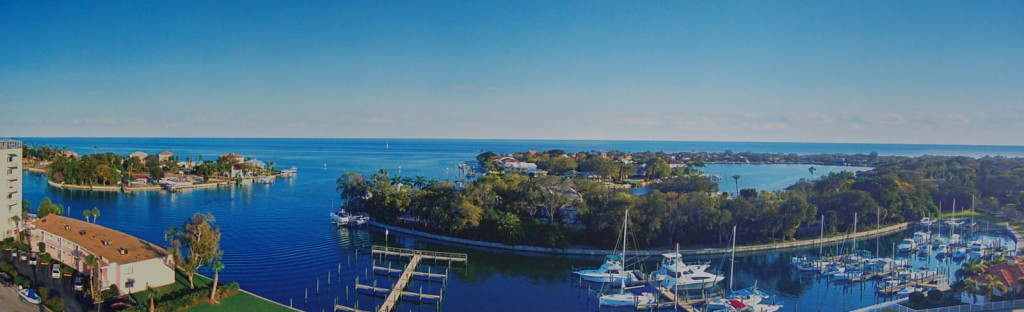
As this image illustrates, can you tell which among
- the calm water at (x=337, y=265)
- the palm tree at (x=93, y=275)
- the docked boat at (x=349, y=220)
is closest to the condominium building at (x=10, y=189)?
the calm water at (x=337, y=265)

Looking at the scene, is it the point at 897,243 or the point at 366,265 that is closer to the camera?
the point at 366,265

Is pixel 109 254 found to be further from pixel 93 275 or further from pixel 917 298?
pixel 917 298

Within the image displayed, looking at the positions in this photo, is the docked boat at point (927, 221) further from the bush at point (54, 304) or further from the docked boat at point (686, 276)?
the bush at point (54, 304)

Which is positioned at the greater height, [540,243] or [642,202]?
[642,202]

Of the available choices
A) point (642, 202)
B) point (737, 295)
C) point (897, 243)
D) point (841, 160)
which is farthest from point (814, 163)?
point (737, 295)

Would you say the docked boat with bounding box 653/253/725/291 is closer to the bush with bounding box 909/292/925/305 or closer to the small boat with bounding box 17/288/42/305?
the bush with bounding box 909/292/925/305

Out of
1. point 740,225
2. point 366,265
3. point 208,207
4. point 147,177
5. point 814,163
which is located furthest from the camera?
point 814,163

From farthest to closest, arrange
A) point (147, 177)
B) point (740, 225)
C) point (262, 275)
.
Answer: point (147, 177) → point (740, 225) → point (262, 275)

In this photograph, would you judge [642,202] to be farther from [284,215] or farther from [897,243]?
[284,215]
